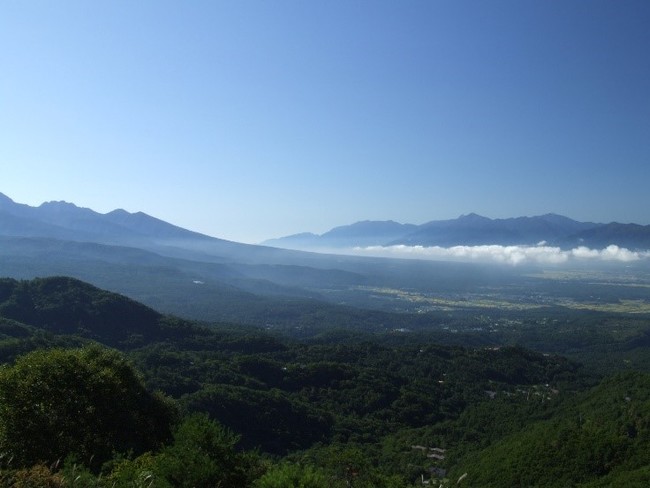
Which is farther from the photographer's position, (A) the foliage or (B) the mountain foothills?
(A) the foliage

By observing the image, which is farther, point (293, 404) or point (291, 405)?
point (293, 404)

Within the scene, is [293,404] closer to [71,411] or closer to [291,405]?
[291,405]

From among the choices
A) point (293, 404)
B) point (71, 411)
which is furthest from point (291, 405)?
point (71, 411)

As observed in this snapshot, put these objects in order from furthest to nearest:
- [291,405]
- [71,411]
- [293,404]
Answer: [293,404] → [291,405] → [71,411]

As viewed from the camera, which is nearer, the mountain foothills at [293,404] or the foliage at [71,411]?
the mountain foothills at [293,404]

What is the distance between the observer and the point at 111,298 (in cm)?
9575

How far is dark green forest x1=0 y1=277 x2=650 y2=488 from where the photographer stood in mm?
18516

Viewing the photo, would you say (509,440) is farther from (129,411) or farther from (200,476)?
(200,476)

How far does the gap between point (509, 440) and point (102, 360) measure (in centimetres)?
3908

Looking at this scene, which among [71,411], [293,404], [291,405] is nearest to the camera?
[71,411]

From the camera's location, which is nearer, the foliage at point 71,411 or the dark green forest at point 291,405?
the dark green forest at point 291,405

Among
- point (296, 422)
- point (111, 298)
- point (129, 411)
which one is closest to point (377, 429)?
point (296, 422)

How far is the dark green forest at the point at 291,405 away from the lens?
60.7 ft

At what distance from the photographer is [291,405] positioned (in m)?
60.9
